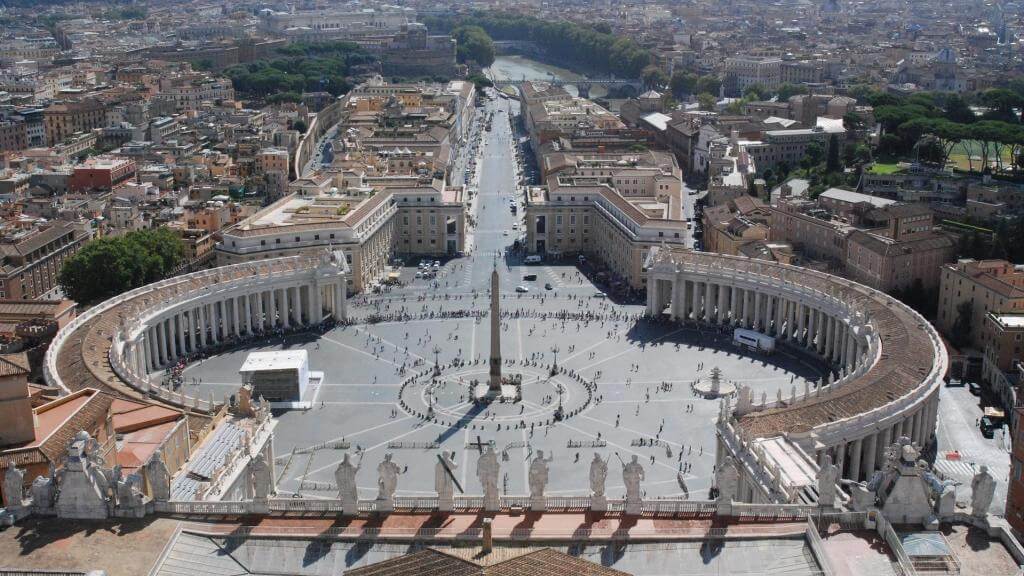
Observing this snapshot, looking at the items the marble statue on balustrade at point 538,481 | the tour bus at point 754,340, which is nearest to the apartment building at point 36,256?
the tour bus at point 754,340

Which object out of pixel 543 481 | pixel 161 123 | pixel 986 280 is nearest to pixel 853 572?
pixel 543 481

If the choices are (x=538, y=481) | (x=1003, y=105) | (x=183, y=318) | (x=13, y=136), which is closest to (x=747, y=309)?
(x=183, y=318)

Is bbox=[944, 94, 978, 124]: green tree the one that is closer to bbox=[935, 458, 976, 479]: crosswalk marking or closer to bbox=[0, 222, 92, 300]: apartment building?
bbox=[935, 458, 976, 479]: crosswalk marking

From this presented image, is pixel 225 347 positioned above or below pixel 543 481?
below

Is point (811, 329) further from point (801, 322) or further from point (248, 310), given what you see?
point (248, 310)

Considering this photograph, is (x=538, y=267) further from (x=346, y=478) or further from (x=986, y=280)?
(x=346, y=478)

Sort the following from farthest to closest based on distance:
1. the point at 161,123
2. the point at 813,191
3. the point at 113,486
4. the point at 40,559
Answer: the point at 161,123, the point at 813,191, the point at 113,486, the point at 40,559

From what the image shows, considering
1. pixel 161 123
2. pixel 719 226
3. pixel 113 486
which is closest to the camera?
pixel 113 486
